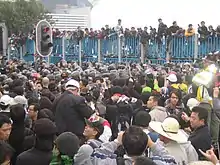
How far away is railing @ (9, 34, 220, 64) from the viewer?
22.9 meters

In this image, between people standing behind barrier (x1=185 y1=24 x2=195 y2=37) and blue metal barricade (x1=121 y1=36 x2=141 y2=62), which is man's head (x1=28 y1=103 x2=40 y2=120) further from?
blue metal barricade (x1=121 y1=36 x2=141 y2=62)

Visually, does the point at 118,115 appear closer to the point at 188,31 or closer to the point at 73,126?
the point at 73,126

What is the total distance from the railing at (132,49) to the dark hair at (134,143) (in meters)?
18.0

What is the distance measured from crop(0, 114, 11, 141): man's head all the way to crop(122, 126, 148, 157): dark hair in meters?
1.93

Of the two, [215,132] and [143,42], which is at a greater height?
[143,42]

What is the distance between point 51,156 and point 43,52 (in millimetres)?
9058

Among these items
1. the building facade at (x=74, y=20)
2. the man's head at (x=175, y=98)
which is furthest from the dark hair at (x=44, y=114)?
the building facade at (x=74, y=20)

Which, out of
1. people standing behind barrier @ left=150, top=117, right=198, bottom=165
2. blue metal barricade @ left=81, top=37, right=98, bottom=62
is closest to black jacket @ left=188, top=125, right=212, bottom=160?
people standing behind barrier @ left=150, top=117, right=198, bottom=165

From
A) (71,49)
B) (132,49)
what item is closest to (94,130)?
(132,49)

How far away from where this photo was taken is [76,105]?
8.21m

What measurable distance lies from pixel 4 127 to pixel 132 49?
1942 cm

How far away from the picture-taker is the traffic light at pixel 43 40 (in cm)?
1451

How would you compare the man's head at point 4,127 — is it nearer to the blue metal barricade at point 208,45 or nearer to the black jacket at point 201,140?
the black jacket at point 201,140

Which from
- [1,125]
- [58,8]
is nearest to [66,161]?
[1,125]
